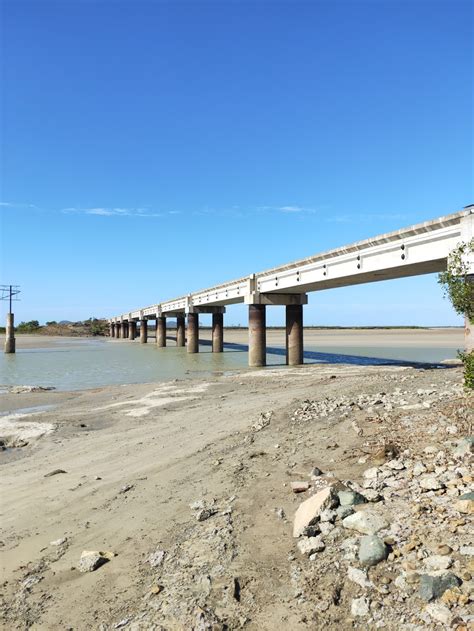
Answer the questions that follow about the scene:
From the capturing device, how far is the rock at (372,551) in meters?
4.44

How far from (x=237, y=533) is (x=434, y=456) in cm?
305

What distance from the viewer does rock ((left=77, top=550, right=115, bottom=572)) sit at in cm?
515

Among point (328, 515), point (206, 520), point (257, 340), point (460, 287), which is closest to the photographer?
point (328, 515)

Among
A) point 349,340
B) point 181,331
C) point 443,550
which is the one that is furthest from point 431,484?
point 349,340

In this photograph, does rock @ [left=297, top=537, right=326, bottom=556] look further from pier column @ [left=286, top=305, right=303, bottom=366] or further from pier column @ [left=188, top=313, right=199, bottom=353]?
pier column @ [left=188, top=313, right=199, bottom=353]

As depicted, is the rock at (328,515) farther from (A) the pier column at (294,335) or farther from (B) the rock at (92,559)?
(A) the pier column at (294,335)

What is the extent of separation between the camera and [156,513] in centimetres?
643

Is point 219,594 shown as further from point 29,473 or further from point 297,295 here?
point 297,295

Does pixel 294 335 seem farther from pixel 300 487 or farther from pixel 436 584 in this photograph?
pixel 436 584

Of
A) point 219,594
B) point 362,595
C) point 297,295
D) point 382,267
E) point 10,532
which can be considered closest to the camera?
point 362,595

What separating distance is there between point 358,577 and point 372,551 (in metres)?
0.30

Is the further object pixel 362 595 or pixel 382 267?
pixel 382 267

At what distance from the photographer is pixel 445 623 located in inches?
141

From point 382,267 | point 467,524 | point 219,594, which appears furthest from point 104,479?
point 382,267
